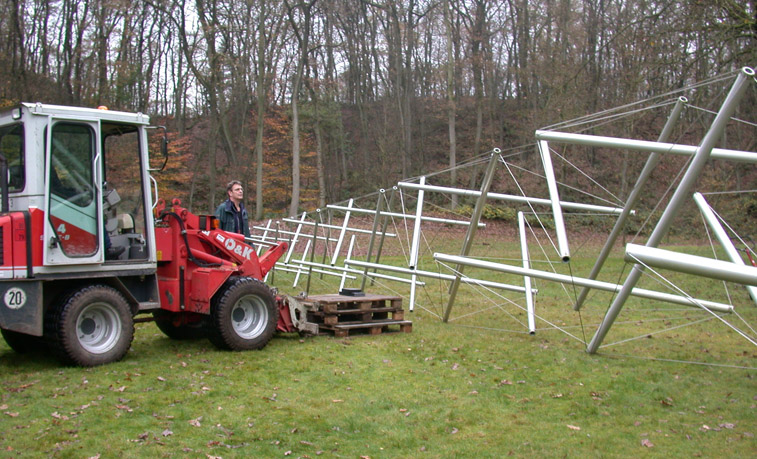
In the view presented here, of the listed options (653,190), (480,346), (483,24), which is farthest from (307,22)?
(480,346)

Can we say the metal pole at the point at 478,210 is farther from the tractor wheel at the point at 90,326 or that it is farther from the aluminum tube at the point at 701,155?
the tractor wheel at the point at 90,326

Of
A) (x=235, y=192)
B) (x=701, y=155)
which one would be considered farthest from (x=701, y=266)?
(x=235, y=192)

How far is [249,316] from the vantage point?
29.0 ft

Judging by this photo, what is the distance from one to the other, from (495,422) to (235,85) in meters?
29.8

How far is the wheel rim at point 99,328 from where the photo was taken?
743 centimetres

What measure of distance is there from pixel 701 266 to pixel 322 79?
94.3 feet

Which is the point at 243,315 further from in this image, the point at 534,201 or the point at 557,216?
the point at 534,201

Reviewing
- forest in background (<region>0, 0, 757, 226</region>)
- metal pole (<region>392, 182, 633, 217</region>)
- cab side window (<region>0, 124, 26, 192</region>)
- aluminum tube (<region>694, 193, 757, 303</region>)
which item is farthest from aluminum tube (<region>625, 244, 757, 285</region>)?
forest in background (<region>0, 0, 757, 226</region>)

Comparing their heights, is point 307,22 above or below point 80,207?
above

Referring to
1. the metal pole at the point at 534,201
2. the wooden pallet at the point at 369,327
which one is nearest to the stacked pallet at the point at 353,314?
the wooden pallet at the point at 369,327

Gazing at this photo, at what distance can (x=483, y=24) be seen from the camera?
33000 millimetres

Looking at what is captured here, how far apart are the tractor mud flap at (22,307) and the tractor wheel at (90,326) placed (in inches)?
9.2

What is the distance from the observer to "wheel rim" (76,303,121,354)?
24.4ft

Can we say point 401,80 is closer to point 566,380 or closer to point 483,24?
point 483,24
